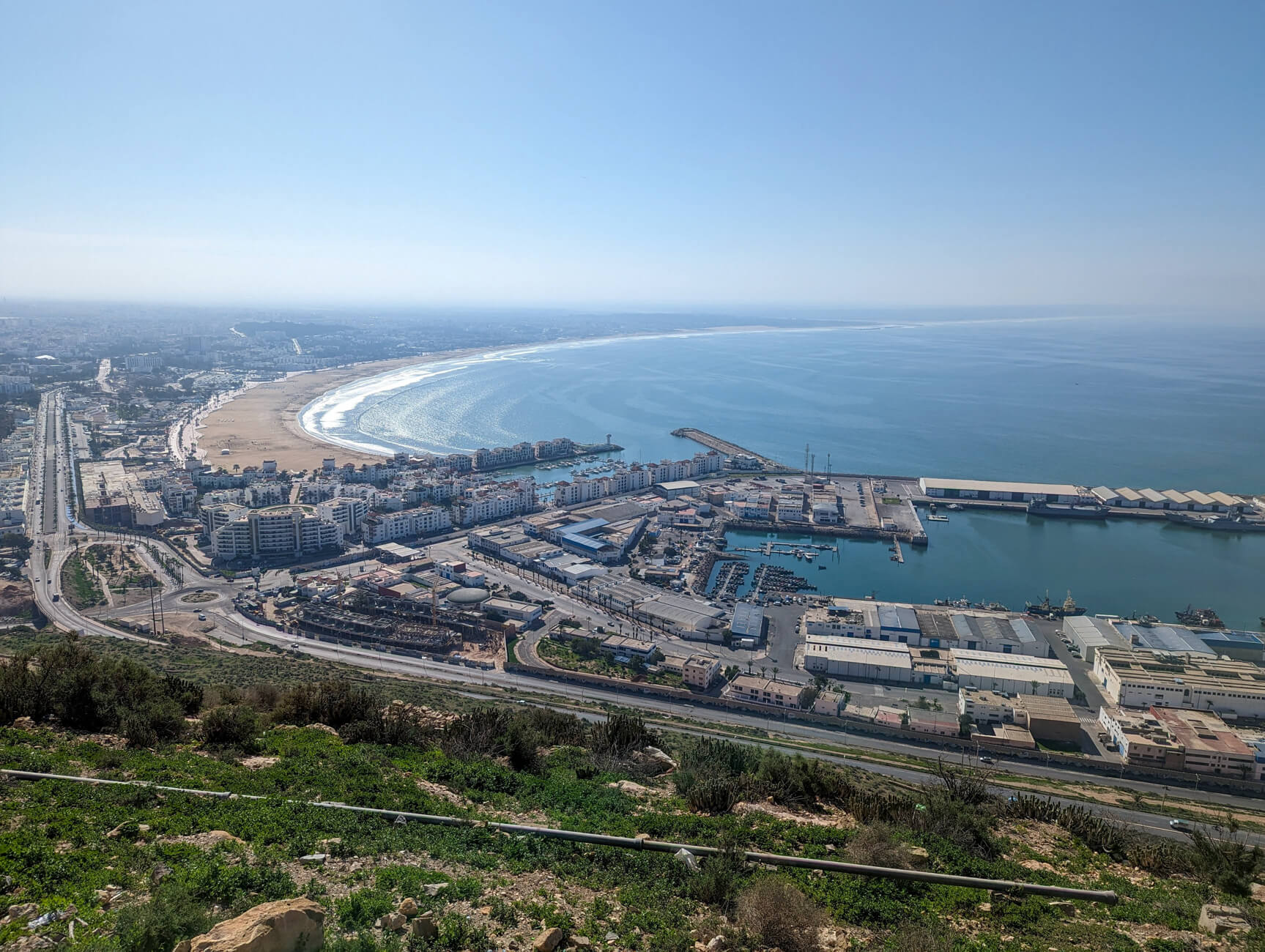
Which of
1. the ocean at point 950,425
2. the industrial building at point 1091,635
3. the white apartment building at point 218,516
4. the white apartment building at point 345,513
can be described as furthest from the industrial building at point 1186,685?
the white apartment building at point 218,516

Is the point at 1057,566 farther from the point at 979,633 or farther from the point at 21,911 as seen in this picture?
the point at 21,911

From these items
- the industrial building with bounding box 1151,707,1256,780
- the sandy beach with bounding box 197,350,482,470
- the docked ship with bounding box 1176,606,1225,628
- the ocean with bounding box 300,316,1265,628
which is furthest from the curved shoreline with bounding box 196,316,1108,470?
the docked ship with bounding box 1176,606,1225,628

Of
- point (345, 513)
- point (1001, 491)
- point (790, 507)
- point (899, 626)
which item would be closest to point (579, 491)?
point (790, 507)

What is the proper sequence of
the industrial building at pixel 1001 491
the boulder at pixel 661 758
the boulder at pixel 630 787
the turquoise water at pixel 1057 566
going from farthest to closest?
the industrial building at pixel 1001 491, the turquoise water at pixel 1057 566, the boulder at pixel 661 758, the boulder at pixel 630 787

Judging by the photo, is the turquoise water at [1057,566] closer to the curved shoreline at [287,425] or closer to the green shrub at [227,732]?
the green shrub at [227,732]

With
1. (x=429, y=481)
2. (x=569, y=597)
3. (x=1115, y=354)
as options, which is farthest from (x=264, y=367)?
(x=1115, y=354)

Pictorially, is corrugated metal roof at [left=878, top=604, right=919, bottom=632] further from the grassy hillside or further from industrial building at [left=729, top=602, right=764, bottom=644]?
the grassy hillside
